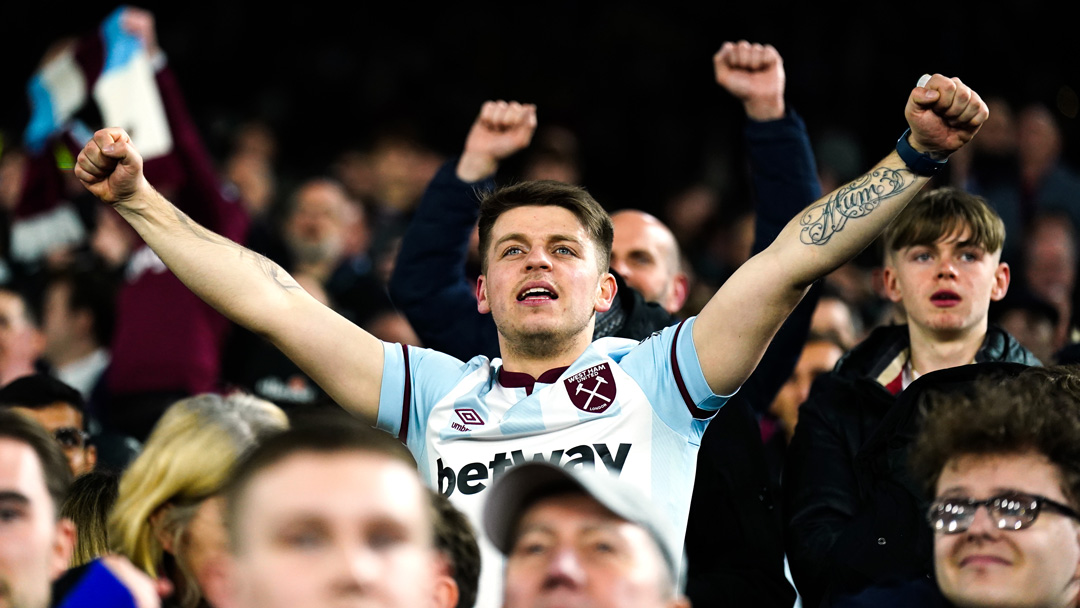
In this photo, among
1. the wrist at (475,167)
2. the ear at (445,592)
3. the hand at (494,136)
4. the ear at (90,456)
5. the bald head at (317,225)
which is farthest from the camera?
the bald head at (317,225)

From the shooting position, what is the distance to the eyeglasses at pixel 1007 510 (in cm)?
264

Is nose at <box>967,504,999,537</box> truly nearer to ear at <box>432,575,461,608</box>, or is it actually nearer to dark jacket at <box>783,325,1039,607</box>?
dark jacket at <box>783,325,1039,607</box>

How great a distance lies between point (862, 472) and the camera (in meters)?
3.76

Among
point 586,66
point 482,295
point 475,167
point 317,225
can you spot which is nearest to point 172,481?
point 482,295

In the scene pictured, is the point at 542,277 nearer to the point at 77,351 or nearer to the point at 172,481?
the point at 172,481

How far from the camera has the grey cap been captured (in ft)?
7.75

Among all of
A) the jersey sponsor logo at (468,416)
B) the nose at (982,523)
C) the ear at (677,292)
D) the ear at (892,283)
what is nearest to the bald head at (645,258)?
the ear at (677,292)

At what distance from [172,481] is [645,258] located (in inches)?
101

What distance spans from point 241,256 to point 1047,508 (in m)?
2.29

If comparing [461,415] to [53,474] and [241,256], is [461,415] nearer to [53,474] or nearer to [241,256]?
[241,256]

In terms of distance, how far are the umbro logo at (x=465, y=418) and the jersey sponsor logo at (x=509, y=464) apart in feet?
0.36

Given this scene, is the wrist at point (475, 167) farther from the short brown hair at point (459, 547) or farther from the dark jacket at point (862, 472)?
the short brown hair at point (459, 547)

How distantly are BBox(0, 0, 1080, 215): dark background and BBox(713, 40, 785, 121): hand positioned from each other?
569 centimetres

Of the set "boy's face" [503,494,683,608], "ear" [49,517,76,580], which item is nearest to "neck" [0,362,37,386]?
"ear" [49,517,76,580]
